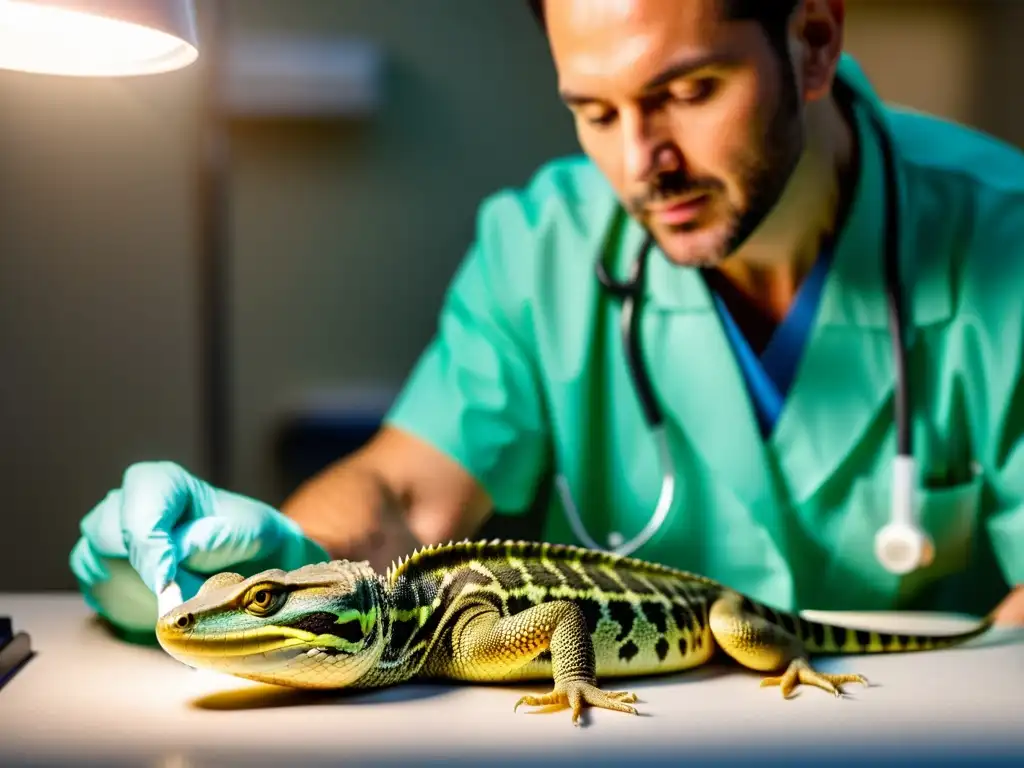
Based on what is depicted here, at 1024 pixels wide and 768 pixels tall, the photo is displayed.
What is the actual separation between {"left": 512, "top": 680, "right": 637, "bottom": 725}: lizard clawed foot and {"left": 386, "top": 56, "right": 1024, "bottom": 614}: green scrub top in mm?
663

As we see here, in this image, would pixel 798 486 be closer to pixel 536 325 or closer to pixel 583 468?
pixel 583 468

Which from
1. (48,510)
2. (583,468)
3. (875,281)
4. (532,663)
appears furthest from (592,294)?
(48,510)

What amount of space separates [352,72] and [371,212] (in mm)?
327

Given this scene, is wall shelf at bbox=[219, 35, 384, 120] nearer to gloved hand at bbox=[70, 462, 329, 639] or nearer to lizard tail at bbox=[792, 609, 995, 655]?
gloved hand at bbox=[70, 462, 329, 639]

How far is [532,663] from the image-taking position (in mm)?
1045

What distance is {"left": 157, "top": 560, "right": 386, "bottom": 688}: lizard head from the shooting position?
0.94 meters

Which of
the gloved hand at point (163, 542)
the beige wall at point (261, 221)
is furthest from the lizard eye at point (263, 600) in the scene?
the beige wall at point (261, 221)

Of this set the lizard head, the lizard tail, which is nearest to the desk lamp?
the lizard head

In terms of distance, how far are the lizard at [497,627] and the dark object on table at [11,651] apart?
252mm

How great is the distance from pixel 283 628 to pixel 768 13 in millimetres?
952

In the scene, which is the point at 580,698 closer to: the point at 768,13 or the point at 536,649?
the point at 536,649

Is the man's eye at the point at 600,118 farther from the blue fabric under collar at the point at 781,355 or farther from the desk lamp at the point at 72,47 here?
the desk lamp at the point at 72,47

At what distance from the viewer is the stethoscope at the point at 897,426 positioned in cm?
144

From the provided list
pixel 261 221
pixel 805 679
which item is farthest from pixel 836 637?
pixel 261 221
